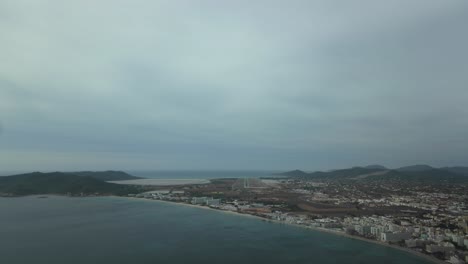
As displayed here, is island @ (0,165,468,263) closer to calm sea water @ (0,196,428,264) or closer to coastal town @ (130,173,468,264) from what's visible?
coastal town @ (130,173,468,264)

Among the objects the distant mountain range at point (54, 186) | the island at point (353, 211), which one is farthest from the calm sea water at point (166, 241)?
the distant mountain range at point (54, 186)

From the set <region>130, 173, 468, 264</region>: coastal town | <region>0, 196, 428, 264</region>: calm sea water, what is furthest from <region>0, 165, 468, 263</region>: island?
<region>0, 196, 428, 264</region>: calm sea water

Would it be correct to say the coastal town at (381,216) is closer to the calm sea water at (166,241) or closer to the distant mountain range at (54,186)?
the calm sea water at (166,241)

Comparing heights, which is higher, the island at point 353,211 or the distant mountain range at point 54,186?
the distant mountain range at point 54,186

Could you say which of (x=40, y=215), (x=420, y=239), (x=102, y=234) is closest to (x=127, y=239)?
(x=102, y=234)

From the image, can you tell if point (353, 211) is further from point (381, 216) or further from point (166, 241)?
point (166, 241)

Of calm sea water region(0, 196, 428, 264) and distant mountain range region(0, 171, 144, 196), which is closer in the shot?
calm sea water region(0, 196, 428, 264)

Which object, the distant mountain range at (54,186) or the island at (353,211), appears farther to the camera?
the distant mountain range at (54,186)

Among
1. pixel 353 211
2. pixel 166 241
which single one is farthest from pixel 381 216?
pixel 166 241

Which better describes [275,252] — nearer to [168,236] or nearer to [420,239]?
[168,236]
